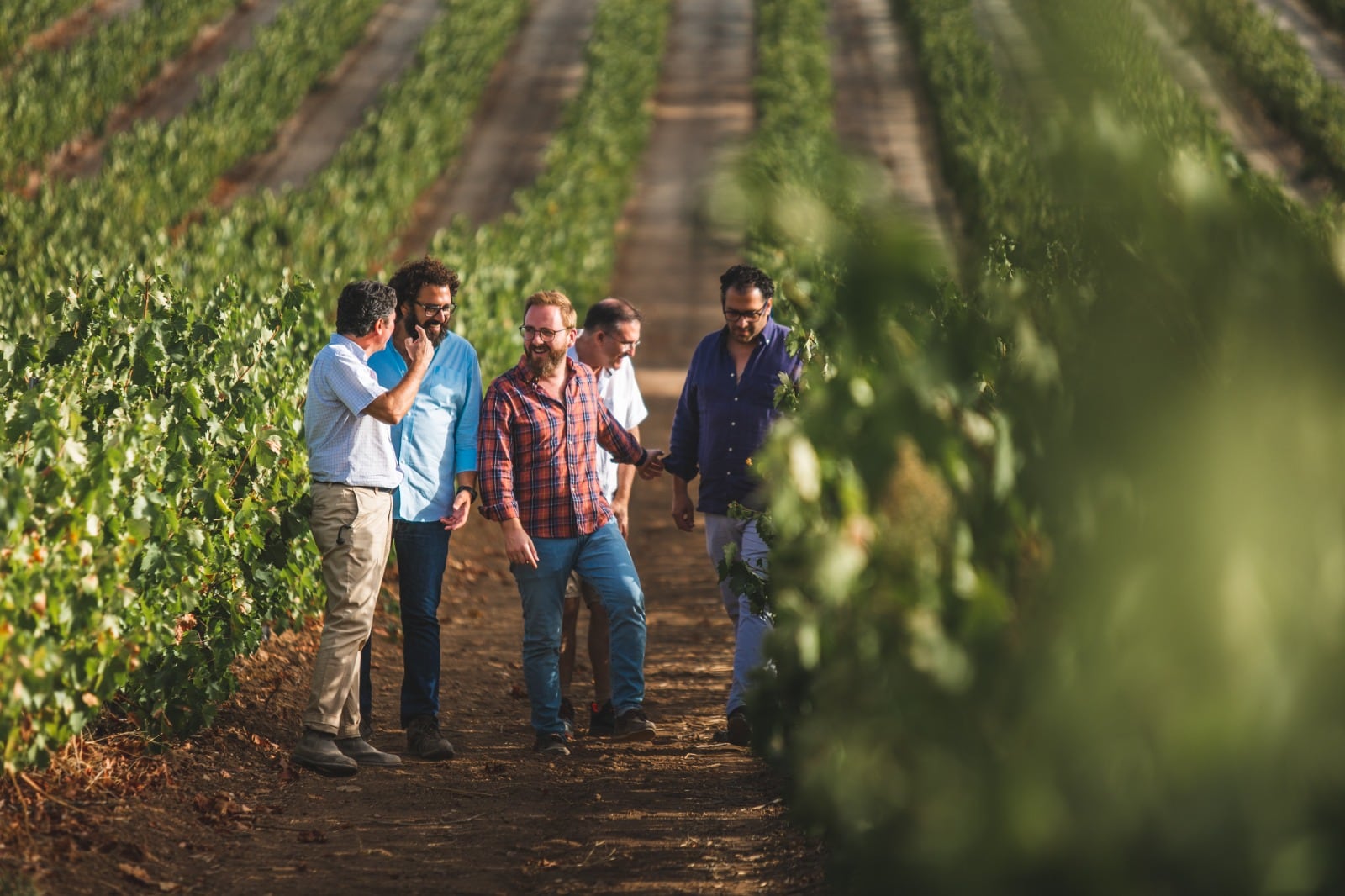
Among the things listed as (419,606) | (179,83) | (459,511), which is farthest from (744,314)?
(179,83)

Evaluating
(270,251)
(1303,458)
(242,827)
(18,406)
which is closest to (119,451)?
(18,406)

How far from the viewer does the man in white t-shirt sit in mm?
7520

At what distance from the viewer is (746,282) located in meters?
7.07

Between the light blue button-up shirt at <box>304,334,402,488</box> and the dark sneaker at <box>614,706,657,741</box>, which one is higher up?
the light blue button-up shirt at <box>304,334,402,488</box>

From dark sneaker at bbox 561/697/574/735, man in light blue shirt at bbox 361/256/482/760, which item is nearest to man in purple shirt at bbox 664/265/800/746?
dark sneaker at bbox 561/697/574/735

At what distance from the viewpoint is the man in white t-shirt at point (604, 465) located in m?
7.52

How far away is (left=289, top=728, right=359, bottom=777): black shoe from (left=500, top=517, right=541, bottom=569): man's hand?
1.15 metres

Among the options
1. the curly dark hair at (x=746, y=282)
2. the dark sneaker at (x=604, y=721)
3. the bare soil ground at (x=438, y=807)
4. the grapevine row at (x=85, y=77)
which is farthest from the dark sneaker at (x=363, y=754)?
the grapevine row at (x=85, y=77)

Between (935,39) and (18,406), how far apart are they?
1536 inches

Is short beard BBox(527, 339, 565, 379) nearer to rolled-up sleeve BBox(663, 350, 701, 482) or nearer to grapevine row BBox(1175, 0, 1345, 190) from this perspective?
rolled-up sleeve BBox(663, 350, 701, 482)

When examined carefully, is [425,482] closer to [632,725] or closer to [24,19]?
[632,725]

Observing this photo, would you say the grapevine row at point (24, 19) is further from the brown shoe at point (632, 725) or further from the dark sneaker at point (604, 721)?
the brown shoe at point (632, 725)

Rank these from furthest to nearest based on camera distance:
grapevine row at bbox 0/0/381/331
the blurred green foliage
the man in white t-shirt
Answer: grapevine row at bbox 0/0/381/331 → the man in white t-shirt → the blurred green foliage

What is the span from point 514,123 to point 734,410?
112ft
